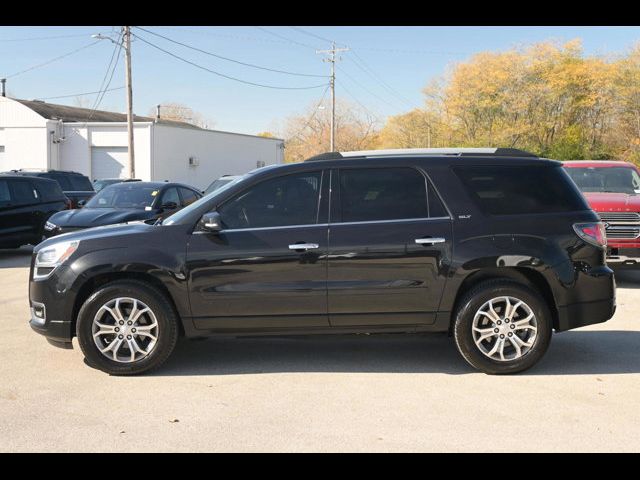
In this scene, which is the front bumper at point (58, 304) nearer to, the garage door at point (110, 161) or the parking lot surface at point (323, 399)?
the parking lot surface at point (323, 399)

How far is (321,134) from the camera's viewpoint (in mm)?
86750

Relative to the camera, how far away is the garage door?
129 ft

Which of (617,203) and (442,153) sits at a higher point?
(442,153)

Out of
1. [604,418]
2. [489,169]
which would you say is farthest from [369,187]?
[604,418]

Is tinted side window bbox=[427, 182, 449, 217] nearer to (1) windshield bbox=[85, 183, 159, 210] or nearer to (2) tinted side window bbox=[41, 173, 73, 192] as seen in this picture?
(1) windshield bbox=[85, 183, 159, 210]

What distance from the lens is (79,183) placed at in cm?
2069

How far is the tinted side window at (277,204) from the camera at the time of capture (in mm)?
5688

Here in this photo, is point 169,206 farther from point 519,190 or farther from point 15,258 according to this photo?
point 519,190

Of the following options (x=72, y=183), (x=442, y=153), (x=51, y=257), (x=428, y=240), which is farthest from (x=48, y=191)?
(x=428, y=240)

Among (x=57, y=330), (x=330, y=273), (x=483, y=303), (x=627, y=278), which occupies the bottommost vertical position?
(x=627, y=278)

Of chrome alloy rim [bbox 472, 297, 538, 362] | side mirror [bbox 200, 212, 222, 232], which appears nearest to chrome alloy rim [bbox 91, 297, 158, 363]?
side mirror [bbox 200, 212, 222, 232]

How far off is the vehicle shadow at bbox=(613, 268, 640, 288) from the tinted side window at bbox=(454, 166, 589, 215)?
495cm

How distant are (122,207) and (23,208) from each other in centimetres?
249
